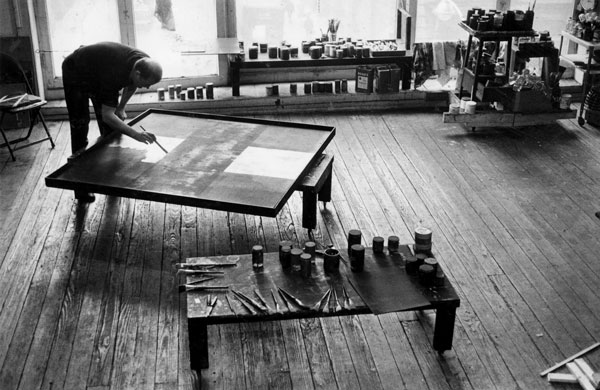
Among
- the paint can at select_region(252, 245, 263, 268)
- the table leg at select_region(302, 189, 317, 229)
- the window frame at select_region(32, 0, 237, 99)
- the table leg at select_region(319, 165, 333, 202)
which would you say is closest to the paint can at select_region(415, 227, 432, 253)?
the paint can at select_region(252, 245, 263, 268)

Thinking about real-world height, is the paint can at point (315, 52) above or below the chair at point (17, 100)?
above

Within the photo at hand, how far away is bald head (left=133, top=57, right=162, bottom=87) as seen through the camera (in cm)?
502

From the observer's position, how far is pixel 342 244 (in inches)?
199

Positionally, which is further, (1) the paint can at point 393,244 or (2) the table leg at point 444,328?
(1) the paint can at point 393,244

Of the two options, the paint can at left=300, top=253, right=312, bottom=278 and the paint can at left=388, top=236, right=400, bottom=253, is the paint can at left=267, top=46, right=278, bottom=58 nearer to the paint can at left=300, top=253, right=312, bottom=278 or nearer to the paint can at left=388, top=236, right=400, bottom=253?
the paint can at left=388, top=236, right=400, bottom=253

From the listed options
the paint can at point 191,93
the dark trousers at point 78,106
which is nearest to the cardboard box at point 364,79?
the paint can at point 191,93

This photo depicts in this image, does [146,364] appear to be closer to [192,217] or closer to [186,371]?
[186,371]

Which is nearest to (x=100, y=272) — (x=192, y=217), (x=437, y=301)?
(x=192, y=217)

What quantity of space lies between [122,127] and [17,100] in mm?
1850

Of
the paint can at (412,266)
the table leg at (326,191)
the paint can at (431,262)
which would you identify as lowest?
the table leg at (326,191)

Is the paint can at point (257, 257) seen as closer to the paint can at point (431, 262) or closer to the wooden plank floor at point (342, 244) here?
the wooden plank floor at point (342, 244)

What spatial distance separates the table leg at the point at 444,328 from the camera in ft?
12.7

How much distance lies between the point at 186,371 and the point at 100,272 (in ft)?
3.95

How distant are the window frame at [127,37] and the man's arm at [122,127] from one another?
8.76 ft
